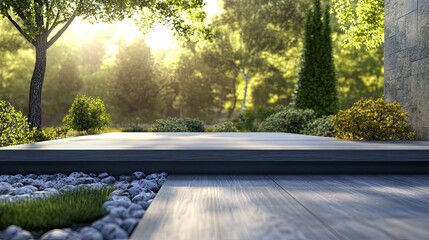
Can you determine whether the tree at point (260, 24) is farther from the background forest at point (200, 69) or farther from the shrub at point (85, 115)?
the shrub at point (85, 115)

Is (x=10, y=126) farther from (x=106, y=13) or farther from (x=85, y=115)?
(x=106, y=13)

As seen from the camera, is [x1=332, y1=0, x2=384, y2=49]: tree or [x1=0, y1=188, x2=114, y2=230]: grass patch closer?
[x1=0, y1=188, x2=114, y2=230]: grass patch

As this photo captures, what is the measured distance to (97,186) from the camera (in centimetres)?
379

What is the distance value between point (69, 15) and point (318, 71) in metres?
8.89

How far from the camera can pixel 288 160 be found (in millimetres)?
4457

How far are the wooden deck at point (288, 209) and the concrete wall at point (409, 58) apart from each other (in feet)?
9.38

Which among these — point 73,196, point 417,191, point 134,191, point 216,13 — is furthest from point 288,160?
point 216,13

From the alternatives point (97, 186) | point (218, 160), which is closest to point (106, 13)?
point (218, 160)

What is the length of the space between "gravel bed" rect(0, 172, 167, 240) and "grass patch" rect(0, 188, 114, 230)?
72mm

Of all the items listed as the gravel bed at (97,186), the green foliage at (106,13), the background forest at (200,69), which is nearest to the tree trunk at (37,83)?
the green foliage at (106,13)

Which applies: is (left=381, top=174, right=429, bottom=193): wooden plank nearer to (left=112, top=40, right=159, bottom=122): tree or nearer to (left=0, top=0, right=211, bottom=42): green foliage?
(left=0, top=0, right=211, bottom=42): green foliage

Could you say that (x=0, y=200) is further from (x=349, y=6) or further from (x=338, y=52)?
(x=338, y=52)

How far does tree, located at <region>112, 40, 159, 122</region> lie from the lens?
25781 mm

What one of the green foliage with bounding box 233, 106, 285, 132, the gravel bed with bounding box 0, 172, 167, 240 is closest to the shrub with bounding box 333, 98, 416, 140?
the gravel bed with bounding box 0, 172, 167, 240
